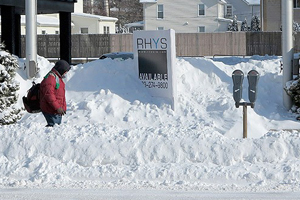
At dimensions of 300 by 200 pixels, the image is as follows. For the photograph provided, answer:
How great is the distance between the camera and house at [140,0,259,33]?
63.0 metres

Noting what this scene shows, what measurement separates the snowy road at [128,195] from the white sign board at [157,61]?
6.68 meters

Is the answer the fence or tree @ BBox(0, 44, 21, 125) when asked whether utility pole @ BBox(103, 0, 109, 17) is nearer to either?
the fence

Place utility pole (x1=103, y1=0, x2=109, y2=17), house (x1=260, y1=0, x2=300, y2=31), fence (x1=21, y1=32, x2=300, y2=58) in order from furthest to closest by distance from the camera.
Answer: utility pole (x1=103, y1=0, x2=109, y2=17)
house (x1=260, y1=0, x2=300, y2=31)
fence (x1=21, y1=32, x2=300, y2=58)

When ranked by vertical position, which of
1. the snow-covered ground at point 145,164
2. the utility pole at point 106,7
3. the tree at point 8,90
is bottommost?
the snow-covered ground at point 145,164

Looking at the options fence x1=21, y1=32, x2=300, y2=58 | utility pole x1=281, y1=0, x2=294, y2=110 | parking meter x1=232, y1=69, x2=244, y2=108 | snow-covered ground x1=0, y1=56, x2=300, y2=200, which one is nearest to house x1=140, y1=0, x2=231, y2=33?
fence x1=21, y1=32, x2=300, y2=58

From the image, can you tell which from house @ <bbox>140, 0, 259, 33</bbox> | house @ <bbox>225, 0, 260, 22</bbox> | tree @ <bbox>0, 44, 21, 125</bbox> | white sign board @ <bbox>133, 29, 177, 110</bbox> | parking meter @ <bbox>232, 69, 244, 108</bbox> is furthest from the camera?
house @ <bbox>225, 0, 260, 22</bbox>

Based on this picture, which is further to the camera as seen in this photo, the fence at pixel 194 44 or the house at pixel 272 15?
the house at pixel 272 15

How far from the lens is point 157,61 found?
49.9 ft

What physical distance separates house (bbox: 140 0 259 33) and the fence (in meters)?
15.8

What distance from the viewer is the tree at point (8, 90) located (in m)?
14.6

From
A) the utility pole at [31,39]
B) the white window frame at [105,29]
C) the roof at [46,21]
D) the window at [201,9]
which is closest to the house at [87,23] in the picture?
the white window frame at [105,29]

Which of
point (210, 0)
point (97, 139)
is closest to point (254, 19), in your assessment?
point (210, 0)

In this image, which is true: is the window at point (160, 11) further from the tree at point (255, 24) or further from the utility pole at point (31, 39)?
the utility pole at point (31, 39)

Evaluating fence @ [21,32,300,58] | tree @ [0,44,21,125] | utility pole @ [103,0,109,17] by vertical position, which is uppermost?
utility pole @ [103,0,109,17]
